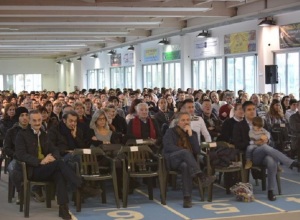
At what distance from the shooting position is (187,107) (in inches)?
346

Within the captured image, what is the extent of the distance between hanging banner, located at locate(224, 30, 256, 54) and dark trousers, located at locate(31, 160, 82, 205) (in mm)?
13397

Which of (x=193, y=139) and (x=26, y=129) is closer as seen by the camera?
(x=26, y=129)

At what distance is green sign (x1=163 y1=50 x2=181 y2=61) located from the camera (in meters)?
24.9

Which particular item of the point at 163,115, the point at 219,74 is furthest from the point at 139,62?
the point at 163,115

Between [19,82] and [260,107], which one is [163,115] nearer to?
[260,107]

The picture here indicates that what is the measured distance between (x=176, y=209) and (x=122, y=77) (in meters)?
26.4

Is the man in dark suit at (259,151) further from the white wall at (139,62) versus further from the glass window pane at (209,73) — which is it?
the glass window pane at (209,73)

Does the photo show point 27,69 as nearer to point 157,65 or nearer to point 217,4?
point 157,65

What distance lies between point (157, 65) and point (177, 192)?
783 inches

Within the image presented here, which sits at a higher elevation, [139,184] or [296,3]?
[296,3]

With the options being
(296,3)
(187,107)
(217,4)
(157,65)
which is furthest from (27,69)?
(187,107)

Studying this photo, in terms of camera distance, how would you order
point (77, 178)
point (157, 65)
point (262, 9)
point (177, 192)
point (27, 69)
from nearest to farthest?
1. point (77, 178)
2. point (177, 192)
3. point (262, 9)
4. point (157, 65)
5. point (27, 69)

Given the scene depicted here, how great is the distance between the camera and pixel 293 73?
1798 cm

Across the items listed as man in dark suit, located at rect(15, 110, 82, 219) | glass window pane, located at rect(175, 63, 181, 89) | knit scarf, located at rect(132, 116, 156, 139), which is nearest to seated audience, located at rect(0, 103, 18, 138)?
knit scarf, located at rect(132, 116, 156, 139)
